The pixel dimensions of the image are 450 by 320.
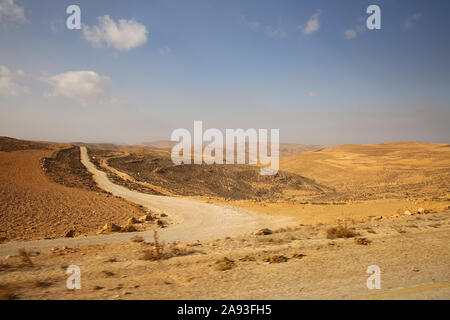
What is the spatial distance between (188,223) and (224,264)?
29.7 feet

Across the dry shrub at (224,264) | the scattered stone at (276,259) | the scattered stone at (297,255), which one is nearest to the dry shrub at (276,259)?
the scattered stone at (276,259)

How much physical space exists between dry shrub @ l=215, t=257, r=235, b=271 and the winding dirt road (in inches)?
168

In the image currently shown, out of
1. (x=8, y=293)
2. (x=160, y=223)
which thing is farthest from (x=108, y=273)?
(x=160, y=223)

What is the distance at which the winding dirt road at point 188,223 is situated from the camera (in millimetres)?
11219

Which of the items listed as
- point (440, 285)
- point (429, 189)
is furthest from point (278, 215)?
point (429, 189)

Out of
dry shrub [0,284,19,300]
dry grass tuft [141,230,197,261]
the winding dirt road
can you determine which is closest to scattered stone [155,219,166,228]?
the winding dirt road

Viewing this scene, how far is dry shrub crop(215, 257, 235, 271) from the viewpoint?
7.32 metres

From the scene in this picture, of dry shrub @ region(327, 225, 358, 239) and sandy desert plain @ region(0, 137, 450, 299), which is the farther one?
dry shrub @ region(327, 225, 358, 239)

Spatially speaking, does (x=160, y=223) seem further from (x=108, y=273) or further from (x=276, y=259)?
(x=276, y=259)

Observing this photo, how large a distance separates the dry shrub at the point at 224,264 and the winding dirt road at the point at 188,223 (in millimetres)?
4264

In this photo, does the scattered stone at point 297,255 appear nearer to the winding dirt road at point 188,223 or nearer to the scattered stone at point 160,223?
the winding dirt road at point 188,223

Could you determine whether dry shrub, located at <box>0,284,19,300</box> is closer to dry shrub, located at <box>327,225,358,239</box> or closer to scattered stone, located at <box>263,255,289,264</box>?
scattered stone, located at <box>263,255,289,264</box>
